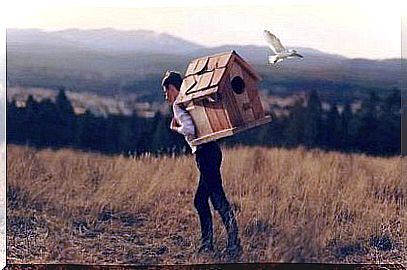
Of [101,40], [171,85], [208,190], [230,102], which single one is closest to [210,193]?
[208,190]

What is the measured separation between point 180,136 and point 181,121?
0.26 feet

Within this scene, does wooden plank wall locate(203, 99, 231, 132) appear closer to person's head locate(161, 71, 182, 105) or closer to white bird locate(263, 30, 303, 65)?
person's head locate(161, 71, 182, 105)

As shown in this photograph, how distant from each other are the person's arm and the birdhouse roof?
0.16 ft

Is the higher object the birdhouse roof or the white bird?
the white bird

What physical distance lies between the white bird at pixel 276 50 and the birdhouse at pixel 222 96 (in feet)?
0.38

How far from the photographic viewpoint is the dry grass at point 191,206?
4.17 m

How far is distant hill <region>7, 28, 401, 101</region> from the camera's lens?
4.15m

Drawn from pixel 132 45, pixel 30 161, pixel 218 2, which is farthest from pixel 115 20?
pixel 30 161

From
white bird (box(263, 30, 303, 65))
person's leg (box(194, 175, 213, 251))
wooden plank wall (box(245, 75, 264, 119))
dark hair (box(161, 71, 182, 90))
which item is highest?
white bird (box(263, 30, 303, 65))

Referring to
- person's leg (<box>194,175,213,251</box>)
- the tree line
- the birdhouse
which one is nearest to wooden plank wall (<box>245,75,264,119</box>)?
the birdhouse

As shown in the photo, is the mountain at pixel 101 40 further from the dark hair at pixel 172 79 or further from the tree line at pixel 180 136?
the tree line at pixel 180 136

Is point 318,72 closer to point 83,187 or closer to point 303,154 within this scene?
point 303,154

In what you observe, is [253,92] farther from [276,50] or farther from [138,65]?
[138,65]

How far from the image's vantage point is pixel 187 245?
4184mm
